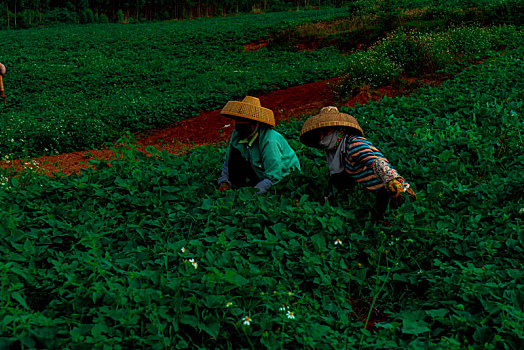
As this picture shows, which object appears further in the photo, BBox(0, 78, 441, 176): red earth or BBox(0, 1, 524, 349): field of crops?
BBox(0, 78, 441, 176): red earth

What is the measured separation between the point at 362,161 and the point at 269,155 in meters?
1.02

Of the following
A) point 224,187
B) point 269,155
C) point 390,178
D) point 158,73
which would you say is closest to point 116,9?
point 158,73

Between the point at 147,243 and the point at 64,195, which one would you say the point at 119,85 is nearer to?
the point at 64,195

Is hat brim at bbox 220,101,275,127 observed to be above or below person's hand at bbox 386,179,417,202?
above

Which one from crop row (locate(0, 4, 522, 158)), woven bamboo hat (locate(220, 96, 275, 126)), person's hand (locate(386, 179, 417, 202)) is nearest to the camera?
person's hand (locate(386, 179, 417, 202))

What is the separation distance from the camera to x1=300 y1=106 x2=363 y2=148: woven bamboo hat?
346 cm

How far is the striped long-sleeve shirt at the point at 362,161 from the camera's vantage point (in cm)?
338

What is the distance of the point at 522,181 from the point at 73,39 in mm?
28672

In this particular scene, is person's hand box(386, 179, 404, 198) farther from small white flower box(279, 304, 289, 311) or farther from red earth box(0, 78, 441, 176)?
red earth box(0, 78, 441, 176)

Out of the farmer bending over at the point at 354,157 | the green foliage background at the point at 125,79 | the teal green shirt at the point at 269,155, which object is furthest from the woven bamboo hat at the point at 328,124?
the green foliage background at the point at 125,79

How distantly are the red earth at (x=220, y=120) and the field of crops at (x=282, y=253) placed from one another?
239 centimetres

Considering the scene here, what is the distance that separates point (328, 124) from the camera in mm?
3461

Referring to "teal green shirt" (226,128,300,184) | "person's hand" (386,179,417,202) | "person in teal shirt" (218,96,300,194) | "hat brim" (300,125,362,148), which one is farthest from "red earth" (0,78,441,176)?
"person's hand" (386,179,417,202)

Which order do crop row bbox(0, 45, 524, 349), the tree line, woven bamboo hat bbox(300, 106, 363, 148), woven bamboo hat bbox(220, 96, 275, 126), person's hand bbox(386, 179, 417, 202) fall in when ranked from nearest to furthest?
1. crop row bbox(0, 45, 524, 349)
2. person's hand bbox(386, 179, 417, 202)
3. woven bamboo hat bbox(300, 106, 363, 148)
4. woven bamboo hat bbox(220, 96, 275, 126)
5. the tree line
